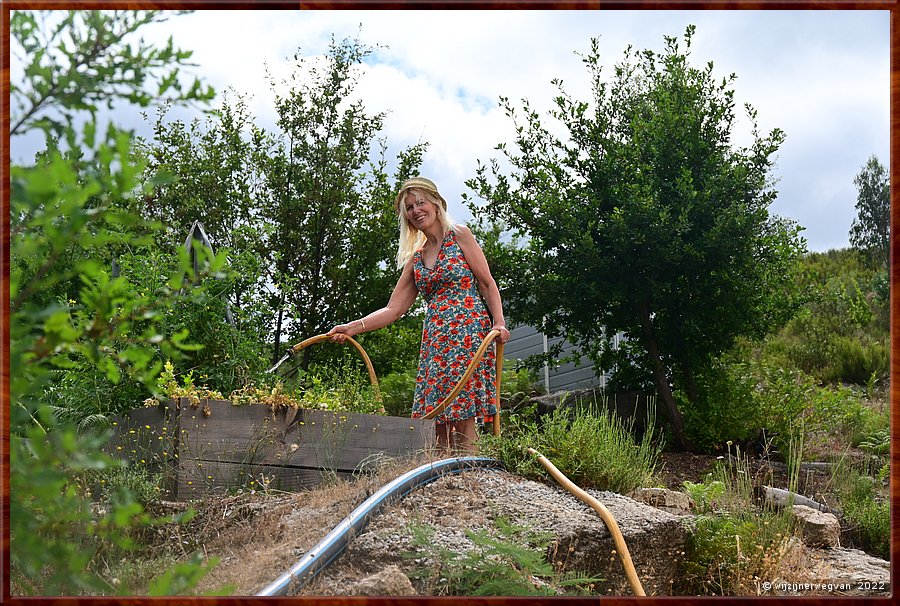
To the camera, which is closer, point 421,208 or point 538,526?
point 538,526

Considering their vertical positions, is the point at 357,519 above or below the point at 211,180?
below

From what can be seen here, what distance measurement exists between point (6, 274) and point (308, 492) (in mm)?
1764

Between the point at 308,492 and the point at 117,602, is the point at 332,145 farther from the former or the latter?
the point at 117,602

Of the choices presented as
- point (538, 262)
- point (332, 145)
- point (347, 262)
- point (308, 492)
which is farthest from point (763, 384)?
point (308, 492)

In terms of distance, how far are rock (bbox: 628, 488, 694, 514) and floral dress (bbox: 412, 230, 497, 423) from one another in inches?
33.2

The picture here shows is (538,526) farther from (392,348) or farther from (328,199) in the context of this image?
(328,199)

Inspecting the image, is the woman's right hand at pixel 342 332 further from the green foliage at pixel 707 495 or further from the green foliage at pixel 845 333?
the green foliage at pixel 845 333

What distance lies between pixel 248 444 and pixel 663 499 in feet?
6.27

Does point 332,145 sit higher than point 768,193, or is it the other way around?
point 332,145

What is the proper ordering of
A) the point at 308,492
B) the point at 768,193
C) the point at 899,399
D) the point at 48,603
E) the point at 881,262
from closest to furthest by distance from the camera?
the point at 48,603
the point at 899,399
the point at 308,492
the point at 768,193
the point at 881,262

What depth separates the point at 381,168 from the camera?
301 inches

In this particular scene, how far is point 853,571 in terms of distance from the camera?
3.60 m

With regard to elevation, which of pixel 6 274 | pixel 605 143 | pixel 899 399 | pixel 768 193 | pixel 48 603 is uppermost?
pixel 605 143

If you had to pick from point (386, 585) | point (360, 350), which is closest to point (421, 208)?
A: point (360, 350)
